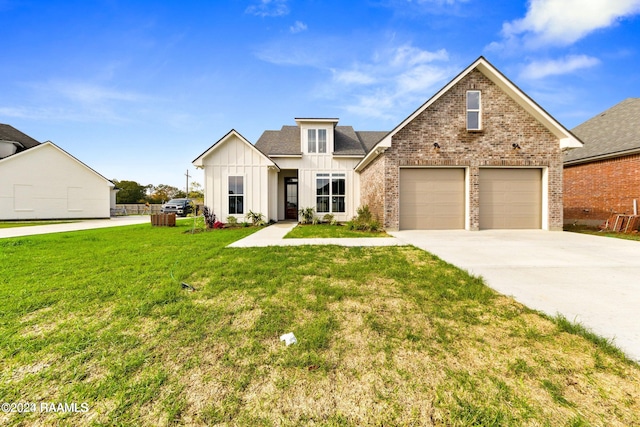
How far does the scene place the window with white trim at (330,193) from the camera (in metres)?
15.0

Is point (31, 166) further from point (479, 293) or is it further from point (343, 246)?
point (479, 293)

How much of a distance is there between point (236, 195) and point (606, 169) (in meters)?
18.5

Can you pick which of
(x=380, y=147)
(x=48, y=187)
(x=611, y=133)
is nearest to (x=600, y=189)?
(x=611, y=133)

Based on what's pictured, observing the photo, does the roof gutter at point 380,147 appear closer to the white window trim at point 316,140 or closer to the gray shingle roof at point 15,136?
the white window trim at point 316,140

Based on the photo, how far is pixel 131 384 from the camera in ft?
6.12

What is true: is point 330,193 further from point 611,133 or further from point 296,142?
point 611,133

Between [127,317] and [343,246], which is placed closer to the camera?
[127,317]

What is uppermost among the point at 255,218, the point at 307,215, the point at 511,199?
the point at 511,199

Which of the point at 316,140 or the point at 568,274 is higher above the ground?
the point at 316,140

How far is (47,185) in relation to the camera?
2002 centimetres

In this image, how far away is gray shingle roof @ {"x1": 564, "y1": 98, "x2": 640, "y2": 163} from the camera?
38.0 feet

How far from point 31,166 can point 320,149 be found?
75.7 ft

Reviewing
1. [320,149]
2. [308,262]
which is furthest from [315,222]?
[308,262]

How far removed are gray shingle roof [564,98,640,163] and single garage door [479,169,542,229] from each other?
4.85m
